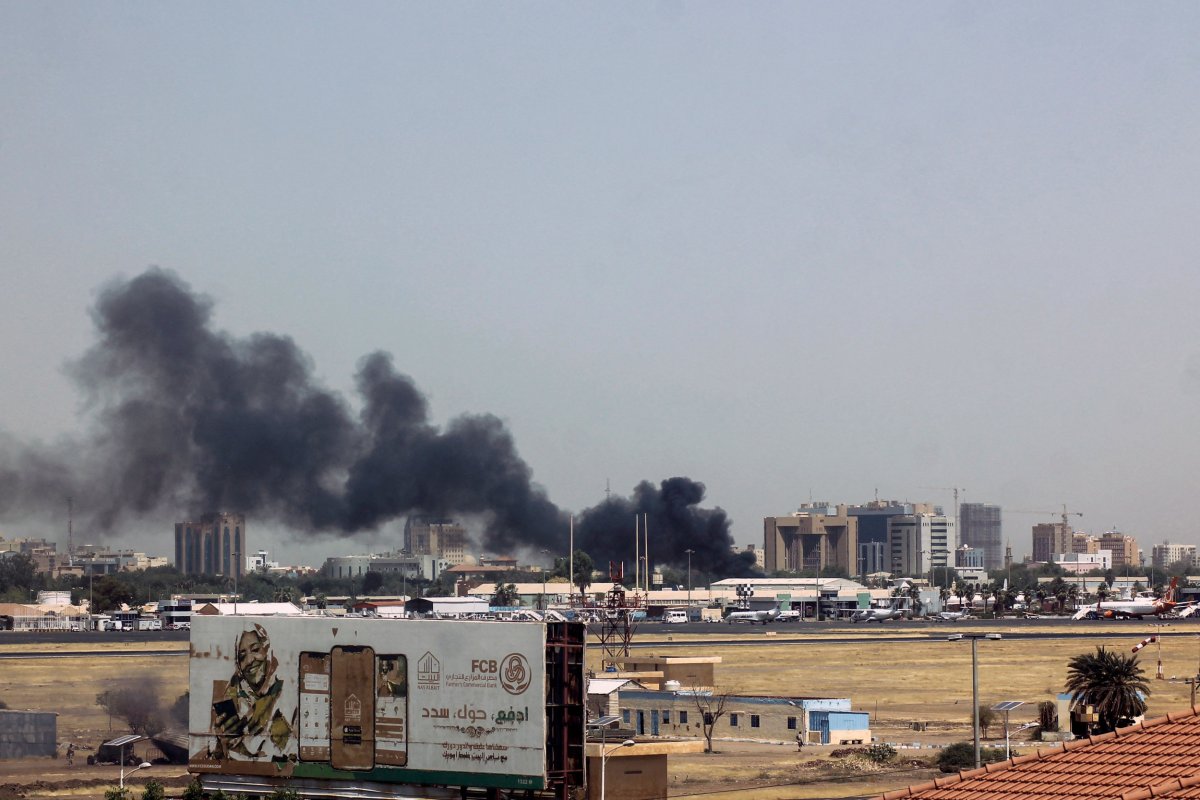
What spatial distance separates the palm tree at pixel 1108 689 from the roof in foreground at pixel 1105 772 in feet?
143

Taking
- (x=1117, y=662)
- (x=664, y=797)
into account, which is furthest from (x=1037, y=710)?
(x=664, y=797)

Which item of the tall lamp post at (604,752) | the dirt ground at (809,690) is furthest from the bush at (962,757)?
the tall lamp post at (604,752)

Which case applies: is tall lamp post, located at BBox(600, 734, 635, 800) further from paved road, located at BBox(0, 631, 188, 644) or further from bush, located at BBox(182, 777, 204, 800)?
paved road, located at BBox(0, 631, 188, 644)

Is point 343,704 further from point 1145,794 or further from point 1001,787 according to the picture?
point 1145,794

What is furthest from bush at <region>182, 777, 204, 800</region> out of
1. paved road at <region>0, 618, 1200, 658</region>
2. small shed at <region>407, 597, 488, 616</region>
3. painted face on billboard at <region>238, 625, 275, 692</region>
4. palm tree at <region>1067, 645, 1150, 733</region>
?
small shed at <region>407, 597, 488, 616</region>

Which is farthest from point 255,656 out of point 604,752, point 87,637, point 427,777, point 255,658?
point 87,637

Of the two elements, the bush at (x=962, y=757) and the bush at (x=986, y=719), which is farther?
the bush at (x=986, y=719)

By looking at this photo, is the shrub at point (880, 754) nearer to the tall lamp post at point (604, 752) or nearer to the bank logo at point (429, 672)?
the tall lamp post at point (604, 752)

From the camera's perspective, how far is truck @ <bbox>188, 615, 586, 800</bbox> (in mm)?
A: 40969

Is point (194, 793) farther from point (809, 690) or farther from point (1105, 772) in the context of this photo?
point (809, 690)

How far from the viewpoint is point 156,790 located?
46875 millimetres

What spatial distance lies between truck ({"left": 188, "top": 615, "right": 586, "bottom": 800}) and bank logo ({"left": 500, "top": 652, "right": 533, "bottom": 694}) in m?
0.03

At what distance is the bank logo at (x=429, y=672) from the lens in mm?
42188

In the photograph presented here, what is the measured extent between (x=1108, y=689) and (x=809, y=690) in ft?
117
